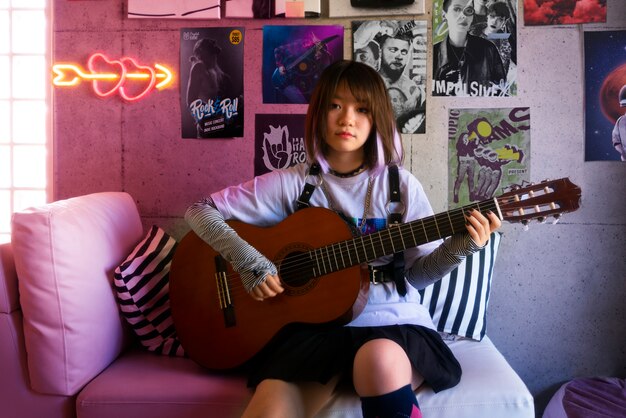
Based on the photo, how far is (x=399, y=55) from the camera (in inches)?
88.7

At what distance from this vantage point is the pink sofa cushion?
1.58 meters

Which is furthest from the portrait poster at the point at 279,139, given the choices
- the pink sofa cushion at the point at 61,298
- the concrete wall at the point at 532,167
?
the pink sofa cushion at the point at 61,298

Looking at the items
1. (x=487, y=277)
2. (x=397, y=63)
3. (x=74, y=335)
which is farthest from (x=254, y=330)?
(x=397, y=63)

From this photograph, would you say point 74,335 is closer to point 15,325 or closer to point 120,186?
point 15,325

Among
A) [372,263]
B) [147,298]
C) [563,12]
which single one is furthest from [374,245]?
[563,12]

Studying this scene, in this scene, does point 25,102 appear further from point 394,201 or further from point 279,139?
point 394,201

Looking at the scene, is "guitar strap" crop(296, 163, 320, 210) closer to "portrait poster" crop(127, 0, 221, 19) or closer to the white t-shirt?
the white t-shirt

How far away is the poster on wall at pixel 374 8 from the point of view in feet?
7.31

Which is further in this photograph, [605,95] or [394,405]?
[605,95]

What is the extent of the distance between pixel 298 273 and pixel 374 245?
0.25 metres

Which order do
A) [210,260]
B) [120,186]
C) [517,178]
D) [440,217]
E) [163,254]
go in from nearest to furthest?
[440,217]
[210,260]
[163,254]
[517,178]
[120,186]

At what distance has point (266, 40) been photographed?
229 cm

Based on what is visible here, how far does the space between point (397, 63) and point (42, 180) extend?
5.71ft

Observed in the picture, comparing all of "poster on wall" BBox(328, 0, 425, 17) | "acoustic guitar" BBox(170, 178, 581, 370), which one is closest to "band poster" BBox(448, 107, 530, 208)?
"poster on wall" BBox(328, 0, 425, 17)
